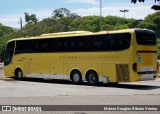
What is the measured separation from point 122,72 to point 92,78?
7.76ft

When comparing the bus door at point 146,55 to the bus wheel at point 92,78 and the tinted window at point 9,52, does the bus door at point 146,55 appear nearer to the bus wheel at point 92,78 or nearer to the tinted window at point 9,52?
the bus wheel at point 92,78

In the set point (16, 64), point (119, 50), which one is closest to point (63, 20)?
point (16, 64)

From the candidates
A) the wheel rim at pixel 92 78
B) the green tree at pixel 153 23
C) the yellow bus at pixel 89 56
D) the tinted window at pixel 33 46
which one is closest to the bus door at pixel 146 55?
the yellow bus at pixel 89 56

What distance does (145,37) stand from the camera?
21109 millimetres

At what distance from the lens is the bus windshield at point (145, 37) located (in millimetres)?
20692

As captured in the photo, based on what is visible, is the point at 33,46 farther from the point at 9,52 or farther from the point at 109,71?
the point at 109,71

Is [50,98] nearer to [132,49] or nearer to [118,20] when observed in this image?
[132,49]

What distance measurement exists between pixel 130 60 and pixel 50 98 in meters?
6.36

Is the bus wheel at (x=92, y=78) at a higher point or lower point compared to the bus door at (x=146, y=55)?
lower

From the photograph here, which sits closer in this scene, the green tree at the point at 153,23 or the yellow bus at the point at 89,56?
the yellow bus at the point at 89,56

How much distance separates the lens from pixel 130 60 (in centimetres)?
2034

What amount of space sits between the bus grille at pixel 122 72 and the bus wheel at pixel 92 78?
5.72 feet

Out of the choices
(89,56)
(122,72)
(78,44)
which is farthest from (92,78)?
(122,72)

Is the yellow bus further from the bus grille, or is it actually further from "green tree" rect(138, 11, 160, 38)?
"green tree" rect(138, 11, 160, 38)
